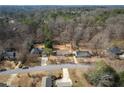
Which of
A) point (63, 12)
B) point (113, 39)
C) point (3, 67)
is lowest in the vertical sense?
point (3, 67)

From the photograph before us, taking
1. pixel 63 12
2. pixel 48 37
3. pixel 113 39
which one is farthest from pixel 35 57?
pixel 113 39

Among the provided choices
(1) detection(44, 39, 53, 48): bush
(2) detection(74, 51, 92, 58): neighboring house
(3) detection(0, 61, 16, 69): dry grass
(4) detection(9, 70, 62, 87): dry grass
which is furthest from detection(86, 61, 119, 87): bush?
(3) detection(0, 61, 16, 69): dry grass

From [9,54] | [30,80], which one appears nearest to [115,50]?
[30,80]

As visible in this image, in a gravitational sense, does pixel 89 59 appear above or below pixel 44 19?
below

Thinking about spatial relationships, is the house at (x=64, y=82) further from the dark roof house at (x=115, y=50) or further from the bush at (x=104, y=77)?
the dark roof house at (x=115, y=50)

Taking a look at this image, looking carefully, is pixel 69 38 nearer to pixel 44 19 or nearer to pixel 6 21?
pixel 44 19

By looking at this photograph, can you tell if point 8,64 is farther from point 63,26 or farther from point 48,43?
point 63,26
